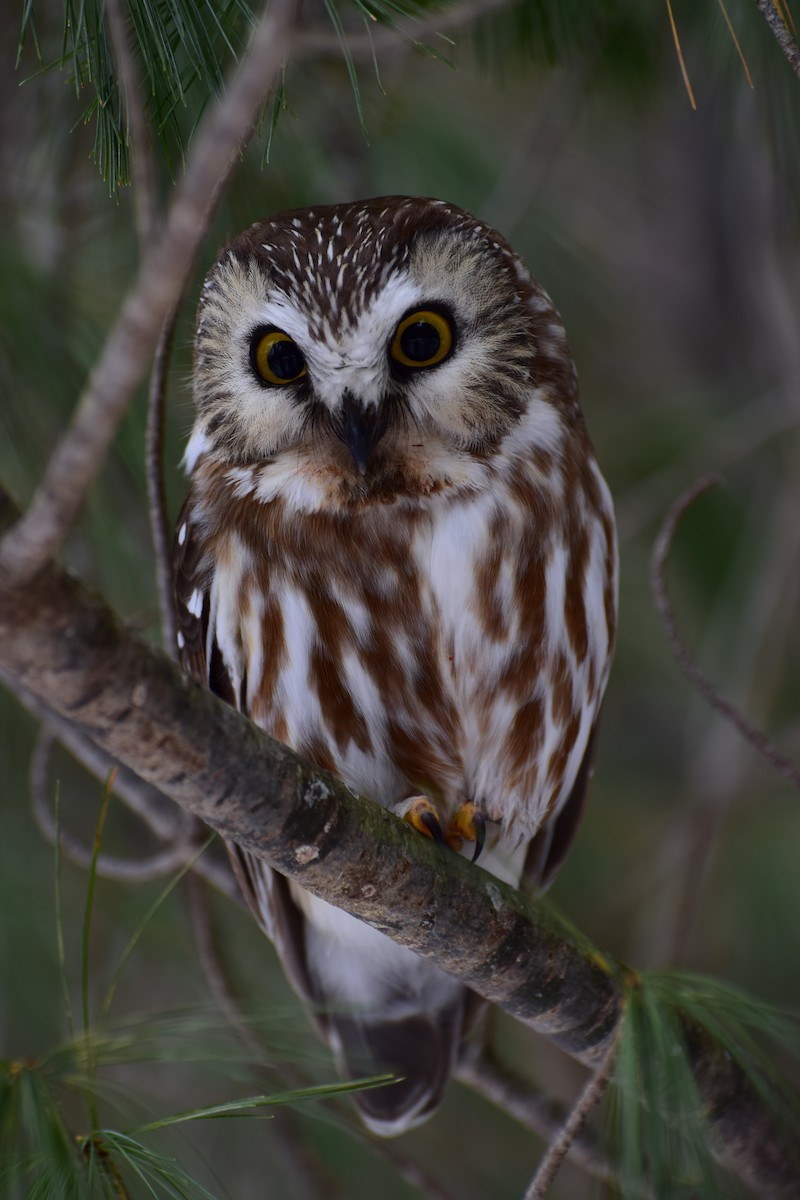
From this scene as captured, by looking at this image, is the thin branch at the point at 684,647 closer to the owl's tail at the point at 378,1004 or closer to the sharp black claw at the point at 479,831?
the sharp black claw at the point at 479,831

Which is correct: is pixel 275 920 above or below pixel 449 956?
below

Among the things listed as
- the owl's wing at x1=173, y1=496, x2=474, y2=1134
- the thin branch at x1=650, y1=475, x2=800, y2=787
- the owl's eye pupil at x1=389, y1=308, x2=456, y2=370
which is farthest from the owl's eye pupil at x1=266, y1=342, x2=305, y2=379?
the owl's wing at x1=173, y1=496, x2=474, y2=1134

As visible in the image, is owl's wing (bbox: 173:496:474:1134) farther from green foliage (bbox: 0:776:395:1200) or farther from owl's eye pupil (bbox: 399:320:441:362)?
owl's eye pupil (bbox: 399:320:441:362)

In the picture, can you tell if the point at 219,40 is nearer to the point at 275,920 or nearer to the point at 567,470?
the point at 567,470

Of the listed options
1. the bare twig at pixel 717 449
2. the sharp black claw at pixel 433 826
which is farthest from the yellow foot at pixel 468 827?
the bare twig at pixel 717 449

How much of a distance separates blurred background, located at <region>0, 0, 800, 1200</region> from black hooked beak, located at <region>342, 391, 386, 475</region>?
32 cm

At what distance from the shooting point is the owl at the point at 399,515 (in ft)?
4.92

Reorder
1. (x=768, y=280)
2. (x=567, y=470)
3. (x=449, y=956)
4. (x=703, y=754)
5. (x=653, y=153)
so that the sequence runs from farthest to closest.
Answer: (x=653, y=153) < (x=703, y=754) < (x=768, y=280) < (x=567, y=470) < (x=449, y=956)

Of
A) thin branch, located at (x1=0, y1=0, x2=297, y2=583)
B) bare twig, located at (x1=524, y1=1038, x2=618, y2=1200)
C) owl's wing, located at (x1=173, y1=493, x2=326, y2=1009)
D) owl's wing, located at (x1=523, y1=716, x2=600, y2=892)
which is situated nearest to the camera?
thin branch, located at (x1=0, y1=0, x2=297, y2=583)

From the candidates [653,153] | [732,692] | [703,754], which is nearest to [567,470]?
[732,692]

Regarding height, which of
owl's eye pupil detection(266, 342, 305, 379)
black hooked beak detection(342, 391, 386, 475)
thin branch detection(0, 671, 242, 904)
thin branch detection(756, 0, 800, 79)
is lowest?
thin branch detection(0, 671, 242, 904)

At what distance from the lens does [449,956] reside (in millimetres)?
1407

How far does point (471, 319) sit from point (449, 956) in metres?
0.82

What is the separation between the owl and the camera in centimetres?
150
